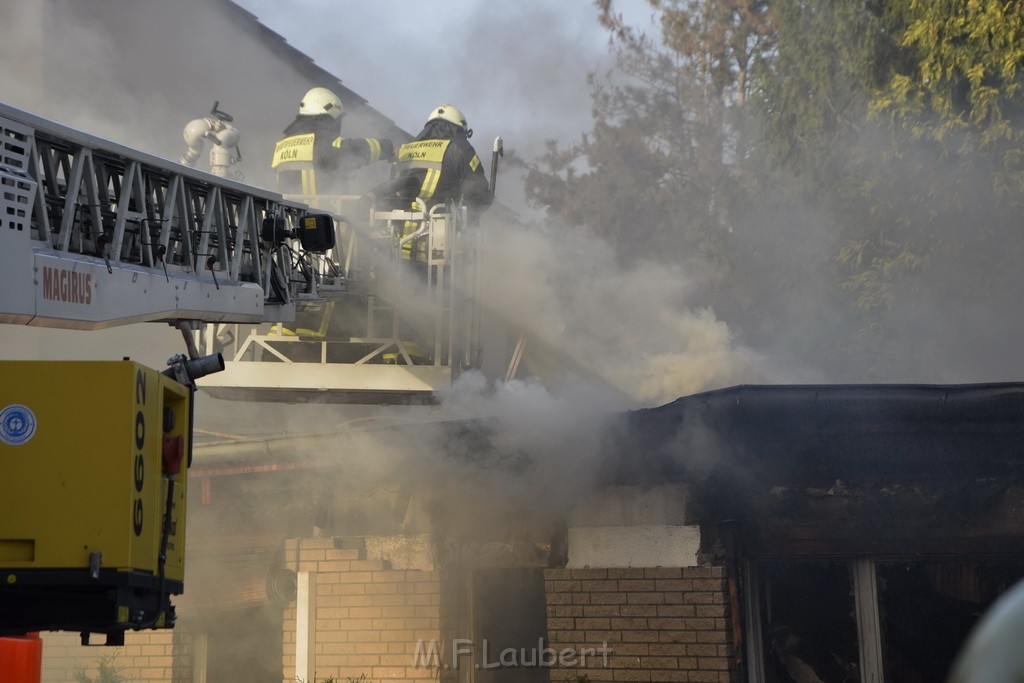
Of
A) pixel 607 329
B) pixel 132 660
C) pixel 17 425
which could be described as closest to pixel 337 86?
pixel 607 329

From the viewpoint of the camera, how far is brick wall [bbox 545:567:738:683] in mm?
6914

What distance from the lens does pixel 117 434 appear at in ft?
12.9

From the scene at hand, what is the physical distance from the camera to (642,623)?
7.12 m

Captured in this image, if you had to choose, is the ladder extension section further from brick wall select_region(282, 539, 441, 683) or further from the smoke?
the smoke

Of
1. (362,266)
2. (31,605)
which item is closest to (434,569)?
(362,266)

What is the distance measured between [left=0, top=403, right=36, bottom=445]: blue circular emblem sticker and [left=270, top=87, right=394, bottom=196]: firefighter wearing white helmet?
6284 mm

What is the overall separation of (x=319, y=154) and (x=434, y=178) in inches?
41.8

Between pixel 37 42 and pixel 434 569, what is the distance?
28.9 feet

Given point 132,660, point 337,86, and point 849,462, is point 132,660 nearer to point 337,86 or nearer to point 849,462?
point 849,462

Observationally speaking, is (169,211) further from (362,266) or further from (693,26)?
(693,26)

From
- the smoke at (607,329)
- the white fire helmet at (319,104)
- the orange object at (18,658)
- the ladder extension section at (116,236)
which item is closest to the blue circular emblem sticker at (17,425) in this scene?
the ladder extension section at (116,236)

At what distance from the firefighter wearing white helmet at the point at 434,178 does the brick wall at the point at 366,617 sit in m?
3.00

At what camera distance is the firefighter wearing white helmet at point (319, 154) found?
10109mm
